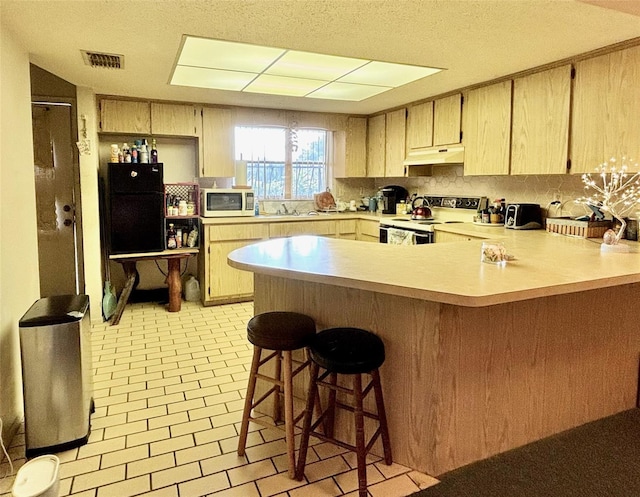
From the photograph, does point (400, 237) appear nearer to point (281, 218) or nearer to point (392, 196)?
point (392, 196)

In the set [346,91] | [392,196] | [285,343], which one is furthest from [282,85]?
[285,343]

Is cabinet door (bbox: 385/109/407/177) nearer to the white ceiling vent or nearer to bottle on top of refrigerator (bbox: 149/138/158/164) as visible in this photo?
bottle on top of refrigerator (bbox: 149/138/158/164)

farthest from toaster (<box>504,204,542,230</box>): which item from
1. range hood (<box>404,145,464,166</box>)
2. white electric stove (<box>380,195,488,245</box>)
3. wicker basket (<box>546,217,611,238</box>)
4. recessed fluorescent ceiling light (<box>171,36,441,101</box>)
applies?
recessed fluorescent ceiling light (<box>171,36,441,101</box>)

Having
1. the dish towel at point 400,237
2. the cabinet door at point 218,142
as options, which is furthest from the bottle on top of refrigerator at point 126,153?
the dish towel at point 400,237

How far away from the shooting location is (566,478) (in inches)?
80.7

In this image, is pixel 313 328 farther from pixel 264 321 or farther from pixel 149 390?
pixel 149 390

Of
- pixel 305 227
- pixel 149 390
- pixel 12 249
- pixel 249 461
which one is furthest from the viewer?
pixel 305 227

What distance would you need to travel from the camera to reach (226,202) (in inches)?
198

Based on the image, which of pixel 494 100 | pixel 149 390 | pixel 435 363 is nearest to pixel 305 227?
pixel 494 100

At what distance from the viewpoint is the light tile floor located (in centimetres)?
199

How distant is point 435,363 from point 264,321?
82cm

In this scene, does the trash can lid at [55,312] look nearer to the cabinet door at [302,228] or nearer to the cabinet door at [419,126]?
the cabinet door at [302,228]

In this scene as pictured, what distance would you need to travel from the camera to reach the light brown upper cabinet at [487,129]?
12.3 ft

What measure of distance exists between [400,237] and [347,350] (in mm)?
2770
